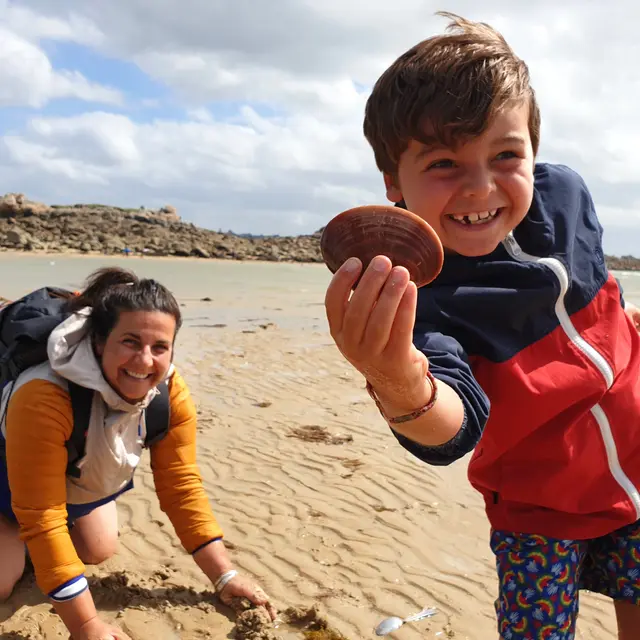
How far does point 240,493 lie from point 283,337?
25.6ft

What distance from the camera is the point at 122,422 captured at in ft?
12.7

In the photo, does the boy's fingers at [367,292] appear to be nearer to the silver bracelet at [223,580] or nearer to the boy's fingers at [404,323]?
the boy's fingers at [404,323]

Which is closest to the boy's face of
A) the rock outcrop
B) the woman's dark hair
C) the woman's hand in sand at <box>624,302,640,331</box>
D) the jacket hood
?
the woman's hand in sand at <box>624,302,640,331</box>

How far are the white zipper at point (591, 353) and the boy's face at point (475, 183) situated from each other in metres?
0.20

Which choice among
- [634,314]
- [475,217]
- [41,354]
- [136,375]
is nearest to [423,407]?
[475,217]

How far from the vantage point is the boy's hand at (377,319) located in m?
1.36

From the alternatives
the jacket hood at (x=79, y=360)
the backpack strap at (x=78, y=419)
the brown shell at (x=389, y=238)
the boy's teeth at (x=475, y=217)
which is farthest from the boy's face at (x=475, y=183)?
the backpack strap at (x=78, y=419)

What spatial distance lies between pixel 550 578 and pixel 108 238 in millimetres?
41763

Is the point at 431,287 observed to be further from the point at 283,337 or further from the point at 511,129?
the point at 283,337

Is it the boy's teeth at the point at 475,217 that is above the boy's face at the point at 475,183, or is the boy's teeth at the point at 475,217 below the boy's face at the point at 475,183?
below

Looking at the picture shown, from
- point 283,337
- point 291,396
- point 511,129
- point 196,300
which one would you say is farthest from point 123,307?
point 196,300

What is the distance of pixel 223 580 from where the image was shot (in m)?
3.93

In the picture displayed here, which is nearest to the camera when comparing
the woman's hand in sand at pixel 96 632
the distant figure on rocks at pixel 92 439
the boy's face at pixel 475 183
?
the boy's face at pixel 475 183

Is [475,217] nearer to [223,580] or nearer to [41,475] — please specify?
[41,475]
